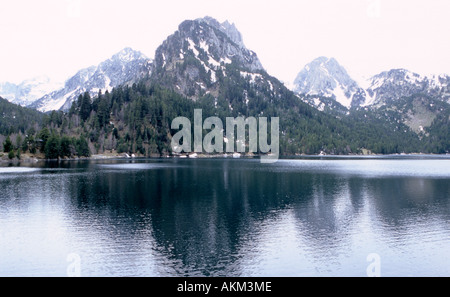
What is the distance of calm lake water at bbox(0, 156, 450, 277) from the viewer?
32.7 metres

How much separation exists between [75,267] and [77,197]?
4030cm

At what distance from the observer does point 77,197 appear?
227ft

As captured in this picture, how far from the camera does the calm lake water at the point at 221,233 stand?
32656 mm

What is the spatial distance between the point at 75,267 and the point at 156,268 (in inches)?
309

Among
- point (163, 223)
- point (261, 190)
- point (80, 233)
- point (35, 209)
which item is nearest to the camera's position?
point (80, 233)

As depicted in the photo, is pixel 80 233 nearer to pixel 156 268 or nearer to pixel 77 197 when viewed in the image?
pixel 156 268

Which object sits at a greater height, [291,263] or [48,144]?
[48,144]

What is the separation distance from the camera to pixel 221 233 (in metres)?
43.3

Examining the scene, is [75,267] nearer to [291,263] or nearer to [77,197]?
[291,263]
